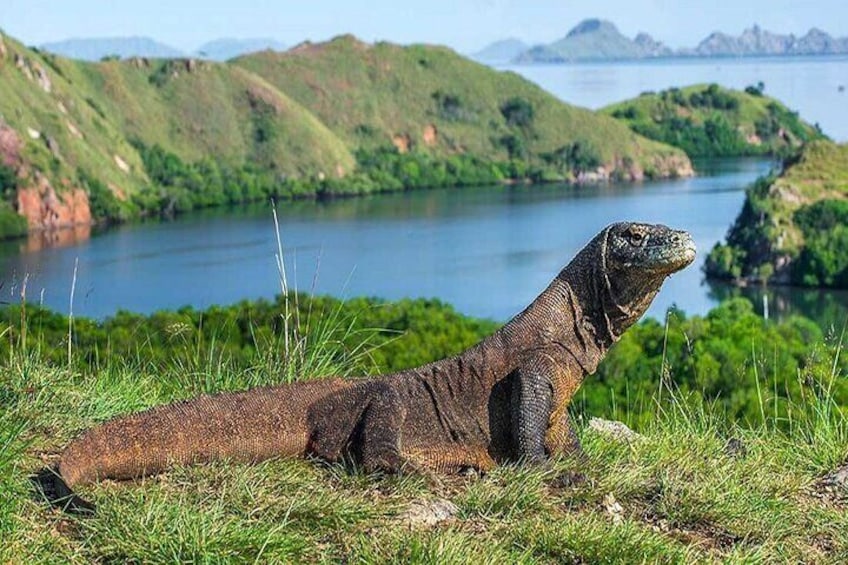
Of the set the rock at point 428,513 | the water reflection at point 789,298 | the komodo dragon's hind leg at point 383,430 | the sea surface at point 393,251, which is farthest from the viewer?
the water reflection at point 789,298

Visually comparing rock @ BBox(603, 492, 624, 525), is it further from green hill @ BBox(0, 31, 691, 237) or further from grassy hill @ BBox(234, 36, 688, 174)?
grassy hill @ BBox(234, 36, 688, 174)

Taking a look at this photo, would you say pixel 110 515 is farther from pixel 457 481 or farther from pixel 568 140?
pixel 568 140

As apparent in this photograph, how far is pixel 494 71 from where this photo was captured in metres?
191

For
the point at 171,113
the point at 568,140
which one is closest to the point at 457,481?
the point at 171,113

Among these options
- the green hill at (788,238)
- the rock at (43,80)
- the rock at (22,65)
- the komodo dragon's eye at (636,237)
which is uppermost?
the rock at (22,65)

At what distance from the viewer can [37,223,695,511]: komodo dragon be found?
5742mm

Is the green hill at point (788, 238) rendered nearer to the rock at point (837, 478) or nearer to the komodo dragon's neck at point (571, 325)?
the rock at point (837, 478)

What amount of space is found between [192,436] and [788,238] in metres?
86.5

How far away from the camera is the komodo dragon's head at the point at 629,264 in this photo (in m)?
5.79

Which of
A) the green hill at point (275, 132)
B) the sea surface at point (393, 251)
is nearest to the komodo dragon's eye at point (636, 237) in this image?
the sea surface at point (393, 251)

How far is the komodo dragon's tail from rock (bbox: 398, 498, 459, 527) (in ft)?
2.89

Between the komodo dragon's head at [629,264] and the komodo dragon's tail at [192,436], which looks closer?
the komodo dragon's tail at [192,436]

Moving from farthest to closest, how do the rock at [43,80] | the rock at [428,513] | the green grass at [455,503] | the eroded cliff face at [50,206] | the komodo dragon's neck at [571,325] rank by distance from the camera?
the rock at [43,80], the eroded cliff face at [50,206], the komodo dragon's neck at [571,325], the rock at [428,513], the green grass at [455,503]

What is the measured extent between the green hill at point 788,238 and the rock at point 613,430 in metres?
75.5
